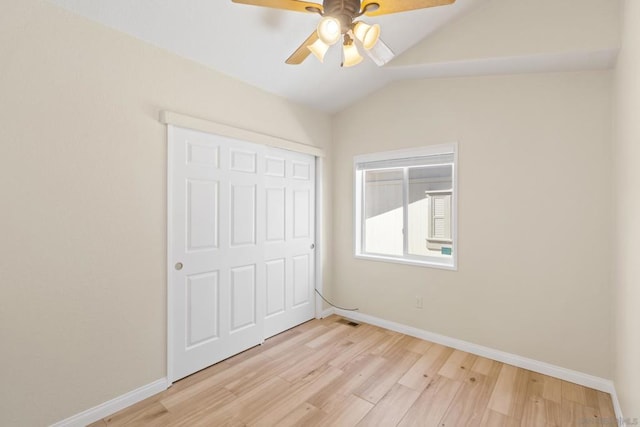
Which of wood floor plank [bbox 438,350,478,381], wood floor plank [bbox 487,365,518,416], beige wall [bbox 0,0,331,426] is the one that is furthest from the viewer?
wood floor plank [bbox 438,350,478,381]

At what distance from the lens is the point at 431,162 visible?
3.04 metres

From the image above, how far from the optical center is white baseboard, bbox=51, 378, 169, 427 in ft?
5.90

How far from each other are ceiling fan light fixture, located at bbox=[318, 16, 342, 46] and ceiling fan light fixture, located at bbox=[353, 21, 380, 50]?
13 centimetres

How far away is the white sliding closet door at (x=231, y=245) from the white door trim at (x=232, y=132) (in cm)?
6

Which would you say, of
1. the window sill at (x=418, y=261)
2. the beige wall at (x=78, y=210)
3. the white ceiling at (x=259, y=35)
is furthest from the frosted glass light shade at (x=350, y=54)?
the window sill at (x=418, y=261)

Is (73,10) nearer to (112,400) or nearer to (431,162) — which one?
(112,400)

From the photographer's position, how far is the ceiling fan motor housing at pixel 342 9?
1.40 m

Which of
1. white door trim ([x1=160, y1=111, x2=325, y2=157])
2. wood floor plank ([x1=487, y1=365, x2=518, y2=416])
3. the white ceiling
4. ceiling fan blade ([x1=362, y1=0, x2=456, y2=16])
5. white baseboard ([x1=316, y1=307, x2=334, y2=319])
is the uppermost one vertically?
the white ceiling

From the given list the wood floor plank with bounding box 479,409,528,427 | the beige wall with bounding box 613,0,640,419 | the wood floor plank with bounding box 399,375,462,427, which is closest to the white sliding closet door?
the wood floor plank with bounding box 399,375,462,427

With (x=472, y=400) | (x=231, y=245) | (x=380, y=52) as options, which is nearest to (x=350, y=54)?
(x=380, y=52)

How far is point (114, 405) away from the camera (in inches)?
76.9

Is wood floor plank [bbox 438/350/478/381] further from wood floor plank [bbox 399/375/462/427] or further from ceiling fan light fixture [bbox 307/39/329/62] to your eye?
ceiling fan light fixture [bbox 307/39/329/62]

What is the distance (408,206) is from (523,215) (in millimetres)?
1121

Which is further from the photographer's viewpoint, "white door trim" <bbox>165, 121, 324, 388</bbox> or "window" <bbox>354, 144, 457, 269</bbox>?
"window" <bbox>354, 144, 457, 269</bbox>
